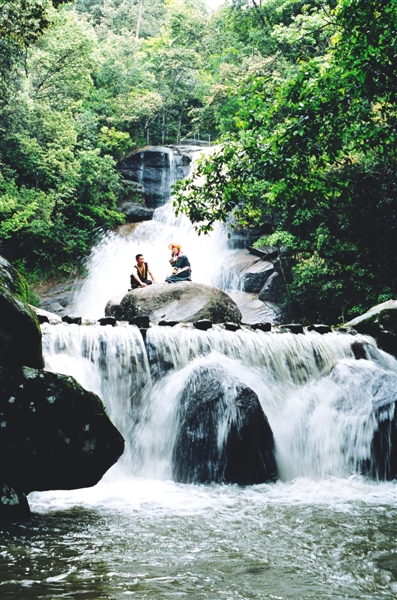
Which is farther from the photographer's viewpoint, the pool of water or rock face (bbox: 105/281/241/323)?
rock face (bbox: 105/281/241/323)

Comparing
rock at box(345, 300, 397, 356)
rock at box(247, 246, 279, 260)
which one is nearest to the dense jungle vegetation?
rock at box(247, 246, 279, 260)

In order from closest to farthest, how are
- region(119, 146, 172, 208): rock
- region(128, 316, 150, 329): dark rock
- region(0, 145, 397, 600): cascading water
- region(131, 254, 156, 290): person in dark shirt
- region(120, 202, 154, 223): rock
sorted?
region(0, 145, 397, 600): cascading water → region(128, 316, 150, 329): dark rock → region(131, 254, 156, 290): person in dark shirt → region(120, 202, 154, 223): rock → region(119, 146, 172, 208): rock

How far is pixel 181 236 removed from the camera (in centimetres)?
2375

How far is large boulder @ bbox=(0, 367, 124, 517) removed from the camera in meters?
4.55

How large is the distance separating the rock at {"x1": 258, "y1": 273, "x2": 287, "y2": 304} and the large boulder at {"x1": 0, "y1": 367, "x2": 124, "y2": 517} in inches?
599

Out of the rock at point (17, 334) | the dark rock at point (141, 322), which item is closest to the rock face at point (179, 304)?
the dark rock at point (141, 322)

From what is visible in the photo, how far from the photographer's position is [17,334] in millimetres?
4797

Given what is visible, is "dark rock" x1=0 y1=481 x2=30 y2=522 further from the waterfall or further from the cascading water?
the waterfall

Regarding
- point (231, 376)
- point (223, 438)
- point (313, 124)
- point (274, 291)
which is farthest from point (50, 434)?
point (274, 291)

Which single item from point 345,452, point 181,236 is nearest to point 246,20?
point 181,236

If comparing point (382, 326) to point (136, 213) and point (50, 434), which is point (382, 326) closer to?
point (50, 434)

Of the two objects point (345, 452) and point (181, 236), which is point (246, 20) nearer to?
point (181, 236)

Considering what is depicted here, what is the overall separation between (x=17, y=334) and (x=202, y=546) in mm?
2509

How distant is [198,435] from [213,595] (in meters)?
4.45
